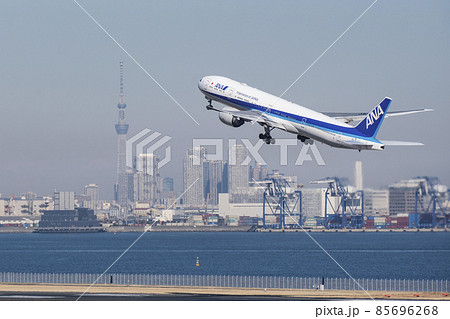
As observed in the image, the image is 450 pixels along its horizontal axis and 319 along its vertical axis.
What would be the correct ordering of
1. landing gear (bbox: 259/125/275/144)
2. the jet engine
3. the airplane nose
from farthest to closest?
the airplane nose
the jet engine
landing gear (bbox: 259/125/275/144)

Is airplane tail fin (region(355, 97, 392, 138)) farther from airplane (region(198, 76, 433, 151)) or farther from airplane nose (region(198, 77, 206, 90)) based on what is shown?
airplane nose (region(198, 77, 206, 90))

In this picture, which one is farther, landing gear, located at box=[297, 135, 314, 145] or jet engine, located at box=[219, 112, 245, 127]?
jet engine, located at box=[219, 112, 245, 127]

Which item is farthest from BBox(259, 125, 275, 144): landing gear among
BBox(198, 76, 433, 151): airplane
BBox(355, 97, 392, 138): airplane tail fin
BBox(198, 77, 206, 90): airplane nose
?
BBox(198, 77, 206, 90): airplane nose

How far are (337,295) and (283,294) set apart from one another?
9.59 m

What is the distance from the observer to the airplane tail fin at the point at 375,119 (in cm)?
9981

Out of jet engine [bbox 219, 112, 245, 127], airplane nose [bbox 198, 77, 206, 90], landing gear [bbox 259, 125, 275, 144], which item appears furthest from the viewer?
airplane nose [bbox 198, 77, 206, 90]

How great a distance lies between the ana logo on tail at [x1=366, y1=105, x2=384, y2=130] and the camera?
3947 inches

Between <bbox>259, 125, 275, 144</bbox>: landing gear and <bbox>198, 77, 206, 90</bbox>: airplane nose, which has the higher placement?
<bbox>198, 77, 206, 90</bbox>: airplane nose

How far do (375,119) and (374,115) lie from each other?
24.7 inches

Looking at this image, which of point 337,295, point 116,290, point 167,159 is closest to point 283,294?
point 337,295

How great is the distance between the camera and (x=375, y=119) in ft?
329

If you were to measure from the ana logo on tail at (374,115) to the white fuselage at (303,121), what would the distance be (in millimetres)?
2045

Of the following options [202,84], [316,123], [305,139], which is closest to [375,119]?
[316,123]

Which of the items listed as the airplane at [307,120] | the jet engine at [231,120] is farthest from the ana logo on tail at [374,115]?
the jet engine at [231,120]
